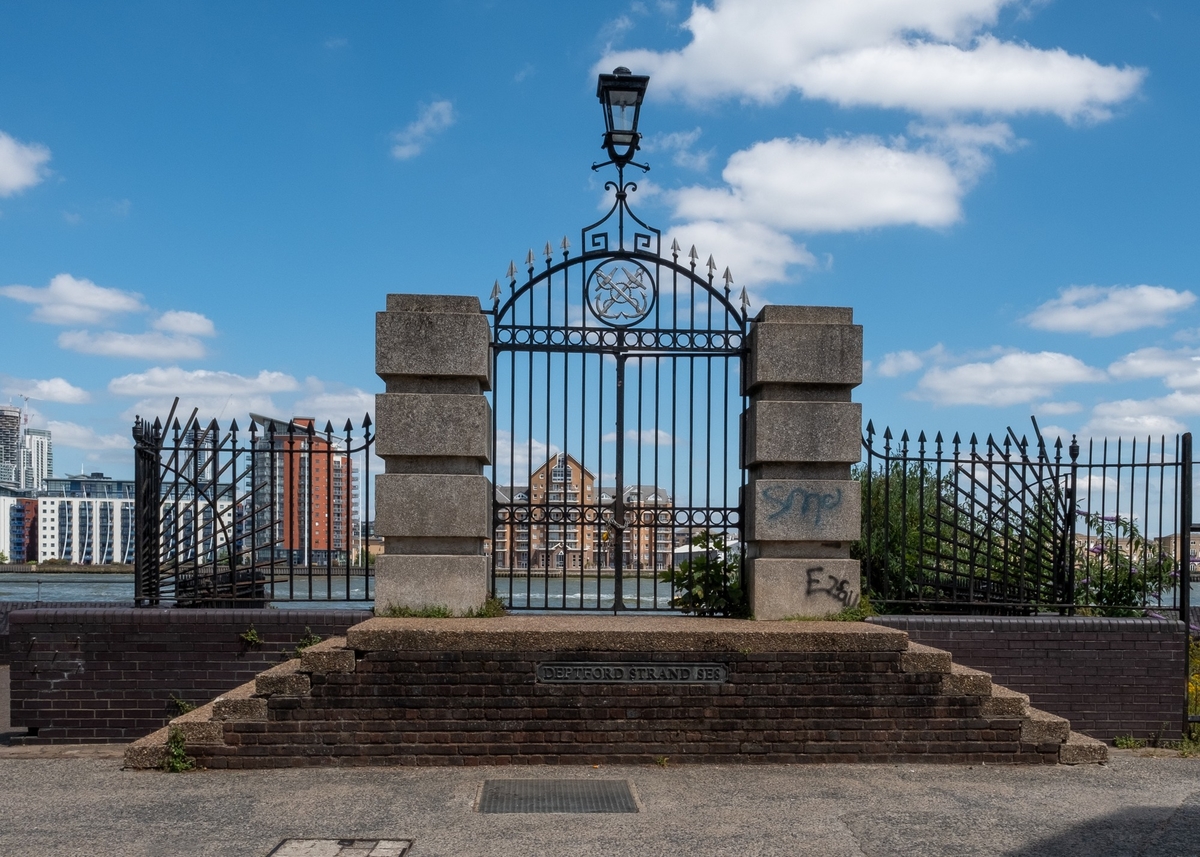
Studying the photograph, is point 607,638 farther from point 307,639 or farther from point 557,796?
point 307,639

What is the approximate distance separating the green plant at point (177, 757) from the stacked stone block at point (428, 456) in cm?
191

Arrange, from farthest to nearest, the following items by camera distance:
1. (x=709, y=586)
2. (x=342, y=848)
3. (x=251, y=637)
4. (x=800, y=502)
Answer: (x=709, y=586), (x=800, y=502), (x=251, y=637), (x=342, y=848)

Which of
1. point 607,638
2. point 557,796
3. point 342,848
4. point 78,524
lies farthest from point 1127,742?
point 78,524

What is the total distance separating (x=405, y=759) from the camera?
733cm

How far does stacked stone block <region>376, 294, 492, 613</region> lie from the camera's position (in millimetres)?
8586

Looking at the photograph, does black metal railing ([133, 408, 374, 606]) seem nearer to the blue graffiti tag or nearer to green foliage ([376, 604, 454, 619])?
green foliage ([376, 604, 454, 619])

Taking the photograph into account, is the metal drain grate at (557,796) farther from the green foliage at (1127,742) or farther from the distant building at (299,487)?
the green foliage at (1127,742)

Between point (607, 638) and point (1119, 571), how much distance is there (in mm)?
5471

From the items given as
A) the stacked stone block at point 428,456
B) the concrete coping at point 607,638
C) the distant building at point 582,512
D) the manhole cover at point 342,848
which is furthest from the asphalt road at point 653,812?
the distant building at point 582,512

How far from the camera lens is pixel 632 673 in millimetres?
7539

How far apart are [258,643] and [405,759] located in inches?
78.1

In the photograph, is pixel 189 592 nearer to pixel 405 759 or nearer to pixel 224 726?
pixel 224 726

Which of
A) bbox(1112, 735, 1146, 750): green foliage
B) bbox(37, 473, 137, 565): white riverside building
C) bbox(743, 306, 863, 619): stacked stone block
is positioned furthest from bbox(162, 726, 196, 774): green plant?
bbox(37, 473, 137, 565): white riverside building

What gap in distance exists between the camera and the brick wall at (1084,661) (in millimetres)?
8805
